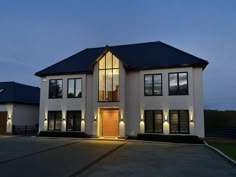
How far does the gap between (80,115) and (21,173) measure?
41.0 feet

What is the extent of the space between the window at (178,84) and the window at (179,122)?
1.66 metres

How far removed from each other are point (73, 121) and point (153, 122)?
24.1 feet

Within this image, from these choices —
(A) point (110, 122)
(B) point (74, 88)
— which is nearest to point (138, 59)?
(A) point (110, 122)

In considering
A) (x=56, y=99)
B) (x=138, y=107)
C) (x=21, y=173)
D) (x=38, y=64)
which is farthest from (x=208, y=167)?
(x=38, y=64)

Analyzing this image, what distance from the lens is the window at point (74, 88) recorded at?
19.9 metres

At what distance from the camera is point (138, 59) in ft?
65.7

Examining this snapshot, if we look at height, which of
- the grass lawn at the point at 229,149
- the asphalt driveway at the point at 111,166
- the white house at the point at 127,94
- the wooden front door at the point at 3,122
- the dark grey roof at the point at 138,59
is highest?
the dark grey roof at the point at 138,59

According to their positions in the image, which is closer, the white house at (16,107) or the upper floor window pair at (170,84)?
the upper floor window pair at (170,84)

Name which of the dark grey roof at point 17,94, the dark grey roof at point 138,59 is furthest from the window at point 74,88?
the dark grey roof at point 17,94

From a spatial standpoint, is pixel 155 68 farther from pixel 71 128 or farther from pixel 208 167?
pixel 208 167

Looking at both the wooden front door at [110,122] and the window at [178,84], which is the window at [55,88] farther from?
the window at [178,84]

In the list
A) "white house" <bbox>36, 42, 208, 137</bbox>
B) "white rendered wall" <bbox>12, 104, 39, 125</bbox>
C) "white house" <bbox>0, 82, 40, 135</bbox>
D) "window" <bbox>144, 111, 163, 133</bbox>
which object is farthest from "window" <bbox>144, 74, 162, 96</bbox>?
"white rendered wall" <bbox>12, 104, 39, 125</bbox>

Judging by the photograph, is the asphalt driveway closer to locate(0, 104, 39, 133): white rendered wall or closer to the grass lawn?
the grass lawn

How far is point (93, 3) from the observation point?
22391mm
